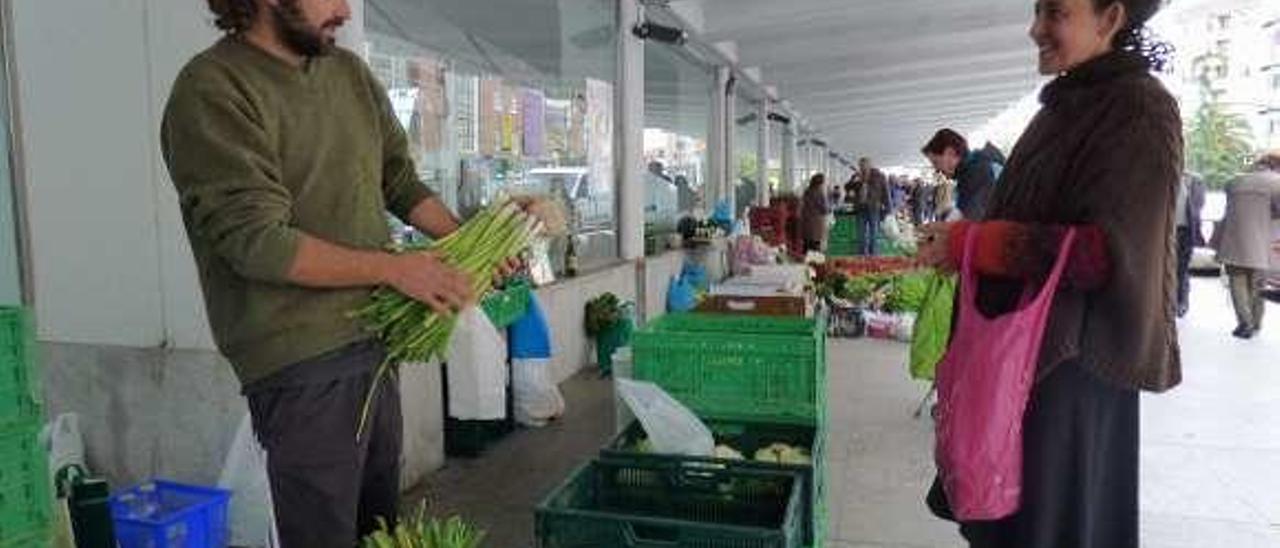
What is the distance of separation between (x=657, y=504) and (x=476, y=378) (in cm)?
166

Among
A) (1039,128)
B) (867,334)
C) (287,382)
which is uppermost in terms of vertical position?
(1039,128)

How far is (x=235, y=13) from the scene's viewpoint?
1597 millimetres

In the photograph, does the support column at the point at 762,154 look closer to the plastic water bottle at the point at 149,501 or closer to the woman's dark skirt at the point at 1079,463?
the plastic water bottle at the point at 149,501

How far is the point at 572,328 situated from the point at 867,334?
110 inches

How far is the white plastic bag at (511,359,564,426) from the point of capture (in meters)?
4.67

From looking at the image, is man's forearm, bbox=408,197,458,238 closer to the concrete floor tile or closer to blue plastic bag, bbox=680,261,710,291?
the concrete floor tile

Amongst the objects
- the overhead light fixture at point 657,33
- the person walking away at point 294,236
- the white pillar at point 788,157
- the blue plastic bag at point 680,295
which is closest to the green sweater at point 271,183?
the person walking away at point 294,236

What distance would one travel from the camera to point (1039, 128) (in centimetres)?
198

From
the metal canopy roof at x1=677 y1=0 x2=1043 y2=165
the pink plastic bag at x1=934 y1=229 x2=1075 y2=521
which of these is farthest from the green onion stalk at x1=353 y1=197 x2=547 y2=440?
the metal canopy roof at x1=677 y1=0 x2=1043 y2=165

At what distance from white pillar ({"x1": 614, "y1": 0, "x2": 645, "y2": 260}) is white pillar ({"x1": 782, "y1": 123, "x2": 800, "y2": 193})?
1044 centimetres

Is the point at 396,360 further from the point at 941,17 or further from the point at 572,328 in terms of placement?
the point at 941,17

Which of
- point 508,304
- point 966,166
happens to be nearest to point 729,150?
point 966,166

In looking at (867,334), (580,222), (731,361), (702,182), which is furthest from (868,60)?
(731,361)

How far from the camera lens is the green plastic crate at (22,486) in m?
1.98
